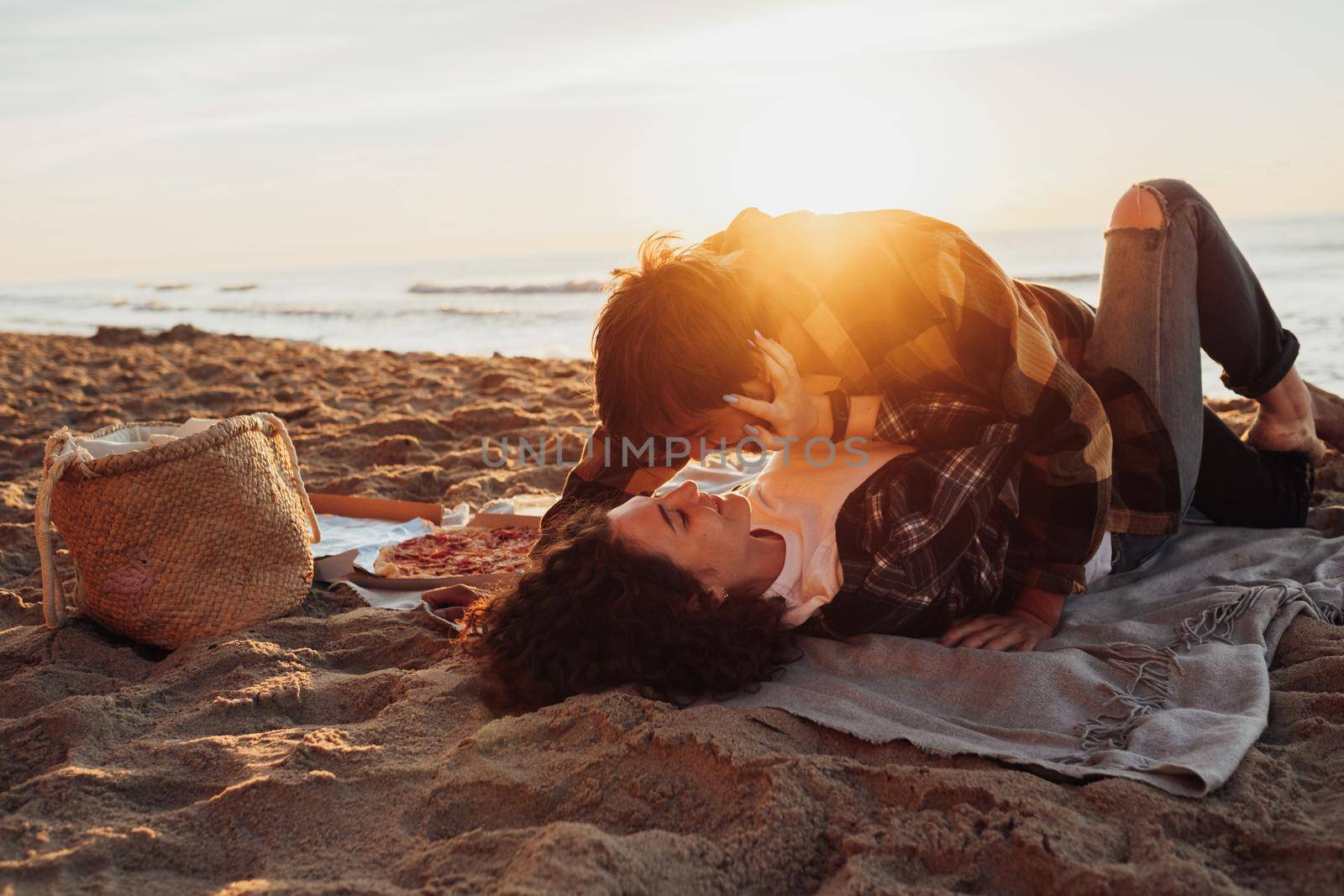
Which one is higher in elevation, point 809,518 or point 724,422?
point 724,422

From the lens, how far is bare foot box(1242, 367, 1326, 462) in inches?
101

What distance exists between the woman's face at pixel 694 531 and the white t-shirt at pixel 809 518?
108mm

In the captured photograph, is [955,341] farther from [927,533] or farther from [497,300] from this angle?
[497,300]

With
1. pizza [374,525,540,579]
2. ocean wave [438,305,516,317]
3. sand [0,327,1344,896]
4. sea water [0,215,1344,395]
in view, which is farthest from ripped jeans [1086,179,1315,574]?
ocean wave [438,305,516,317]

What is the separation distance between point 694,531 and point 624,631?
26 centimetres

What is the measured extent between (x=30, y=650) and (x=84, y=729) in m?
0.54

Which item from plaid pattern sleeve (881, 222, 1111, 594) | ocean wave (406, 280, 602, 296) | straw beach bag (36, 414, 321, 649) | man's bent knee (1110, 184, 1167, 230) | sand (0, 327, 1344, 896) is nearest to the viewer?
sand (0, 327, 1344, 896)

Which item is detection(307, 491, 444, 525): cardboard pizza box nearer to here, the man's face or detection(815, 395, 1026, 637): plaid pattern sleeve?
the man's face

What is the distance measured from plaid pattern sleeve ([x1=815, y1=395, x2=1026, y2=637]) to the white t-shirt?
0.12 feet

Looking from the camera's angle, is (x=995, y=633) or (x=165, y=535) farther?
(x=165, y=535)

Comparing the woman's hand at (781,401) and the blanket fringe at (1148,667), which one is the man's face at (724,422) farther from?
the blanket fringe at (1148,667)

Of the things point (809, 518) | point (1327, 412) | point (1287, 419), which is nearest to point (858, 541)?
point (809, 518)

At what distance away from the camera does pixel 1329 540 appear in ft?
8.00

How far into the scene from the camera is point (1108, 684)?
1.85 meters
